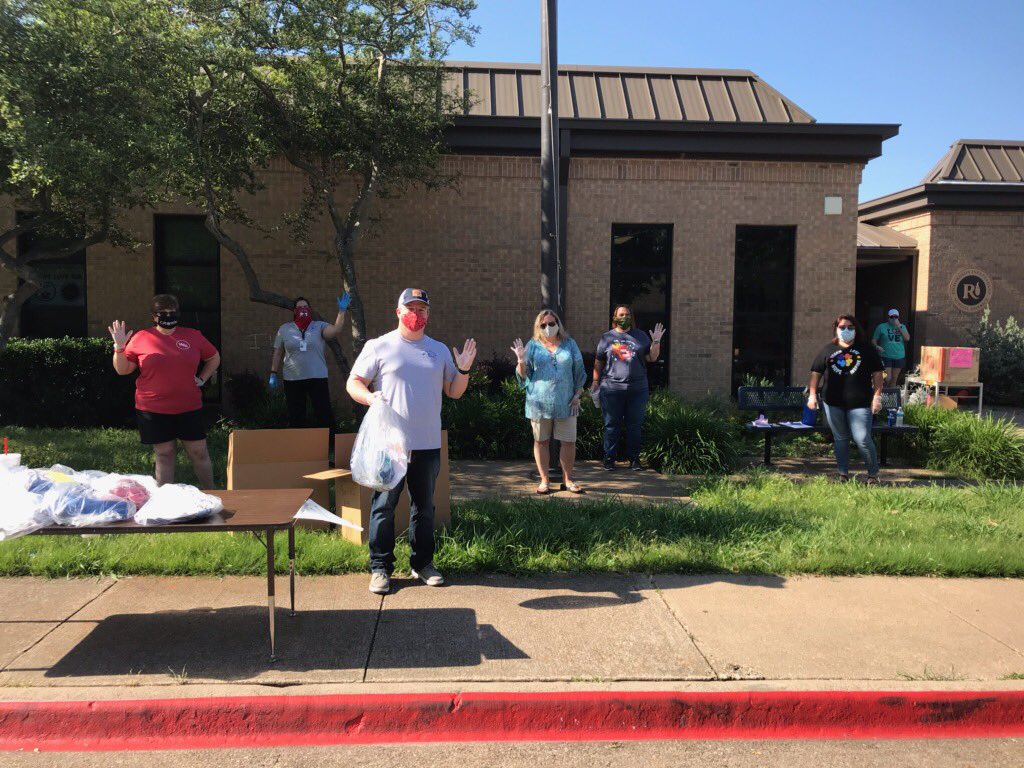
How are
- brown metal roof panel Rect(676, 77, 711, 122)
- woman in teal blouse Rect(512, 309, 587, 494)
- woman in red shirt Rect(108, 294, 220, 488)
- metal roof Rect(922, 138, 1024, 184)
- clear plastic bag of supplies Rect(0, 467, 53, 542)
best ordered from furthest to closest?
1. metal roof Rect(922, 138, 1024, 184)
2. brown metal roof panel Rect(676, 77, 711, 122)
3. woman in teal blouse Rect(512, 309, 587, 494)
4. woman in red shirt Rect(108, 294, 220, 488)
5. clear plastic bag of supplies Rect(0, 467, 53, 542)

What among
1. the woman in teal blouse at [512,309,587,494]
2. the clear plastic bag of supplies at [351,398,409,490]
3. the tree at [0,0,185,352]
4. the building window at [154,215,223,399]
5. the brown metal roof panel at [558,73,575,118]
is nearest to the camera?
the clear plastic bag of supplies at [351,398,409,490]

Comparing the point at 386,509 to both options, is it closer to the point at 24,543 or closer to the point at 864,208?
the point at 24,543

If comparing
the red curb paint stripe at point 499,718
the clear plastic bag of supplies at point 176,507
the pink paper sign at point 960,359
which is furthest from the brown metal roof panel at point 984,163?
the clear plastic bag of supplies at point 176,507

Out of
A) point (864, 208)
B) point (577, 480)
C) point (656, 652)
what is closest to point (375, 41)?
point (577, 480)

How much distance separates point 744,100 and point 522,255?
5.26m

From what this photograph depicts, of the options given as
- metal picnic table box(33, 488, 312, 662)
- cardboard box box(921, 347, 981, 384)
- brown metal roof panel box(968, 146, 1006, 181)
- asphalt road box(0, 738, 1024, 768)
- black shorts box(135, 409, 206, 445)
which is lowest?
asphalt road box(0, 738, 1024, 768)

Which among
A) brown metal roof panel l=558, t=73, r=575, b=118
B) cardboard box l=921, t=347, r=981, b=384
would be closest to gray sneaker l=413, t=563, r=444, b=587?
brown metal roof panel l=558, t=73, r=575, b=118

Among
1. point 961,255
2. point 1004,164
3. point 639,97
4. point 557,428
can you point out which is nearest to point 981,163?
point 1004,164

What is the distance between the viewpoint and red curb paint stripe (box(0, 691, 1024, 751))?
3.67 meters

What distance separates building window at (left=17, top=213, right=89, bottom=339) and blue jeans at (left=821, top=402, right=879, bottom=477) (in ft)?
37.6

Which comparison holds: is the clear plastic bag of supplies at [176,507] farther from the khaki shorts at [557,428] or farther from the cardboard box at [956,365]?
the cardboard box at [956,365]

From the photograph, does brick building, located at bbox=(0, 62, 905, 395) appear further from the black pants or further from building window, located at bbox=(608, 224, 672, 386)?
the black pants

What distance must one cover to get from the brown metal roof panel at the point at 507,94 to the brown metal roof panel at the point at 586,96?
110 centimetres

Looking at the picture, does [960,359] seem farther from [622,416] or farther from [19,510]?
[19,510]
